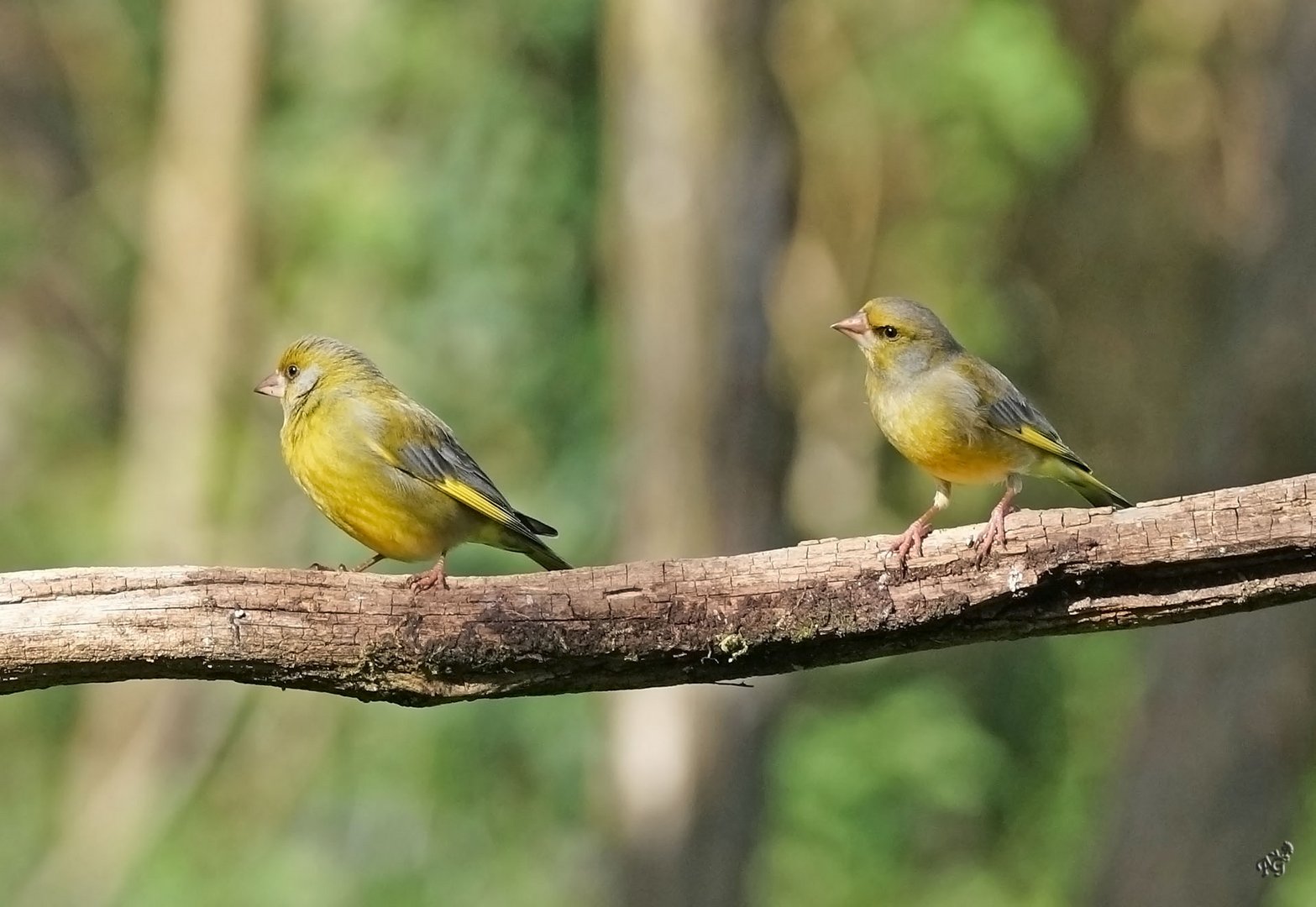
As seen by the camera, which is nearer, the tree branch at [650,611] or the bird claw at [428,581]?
the tree branch at [650,611]

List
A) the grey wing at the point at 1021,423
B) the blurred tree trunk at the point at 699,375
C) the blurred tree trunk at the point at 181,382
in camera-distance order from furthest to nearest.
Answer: the blurred tree trunk at the point at 181,382 < the blurred tree trunk at the point at 699,375 < the grey wing at the point at 1021,423

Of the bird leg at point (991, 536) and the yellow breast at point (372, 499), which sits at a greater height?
the yellow breast at point (372, 499)

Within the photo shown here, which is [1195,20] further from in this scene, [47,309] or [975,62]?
[47,309]

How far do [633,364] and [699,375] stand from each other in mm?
489

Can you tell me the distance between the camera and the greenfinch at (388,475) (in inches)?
216

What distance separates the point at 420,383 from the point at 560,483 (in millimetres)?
1495

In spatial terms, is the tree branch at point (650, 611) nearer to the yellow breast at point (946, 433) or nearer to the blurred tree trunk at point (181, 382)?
the yellow breast at point (946, 433)

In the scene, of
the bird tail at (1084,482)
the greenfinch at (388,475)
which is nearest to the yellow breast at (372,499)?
the greenfinch at (388,475)

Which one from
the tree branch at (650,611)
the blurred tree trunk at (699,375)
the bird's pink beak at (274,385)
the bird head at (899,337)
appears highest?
the blurred tree trunk at (699,375)

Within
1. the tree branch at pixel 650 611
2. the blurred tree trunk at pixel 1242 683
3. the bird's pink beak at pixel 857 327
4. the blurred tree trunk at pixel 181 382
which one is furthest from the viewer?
the blurred tree trunk at pixel 181 382

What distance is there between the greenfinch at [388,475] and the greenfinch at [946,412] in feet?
3.86

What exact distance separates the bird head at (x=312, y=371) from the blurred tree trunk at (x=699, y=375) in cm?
396

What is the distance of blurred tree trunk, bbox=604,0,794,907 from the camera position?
9703 millimetres

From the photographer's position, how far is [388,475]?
5520mm
